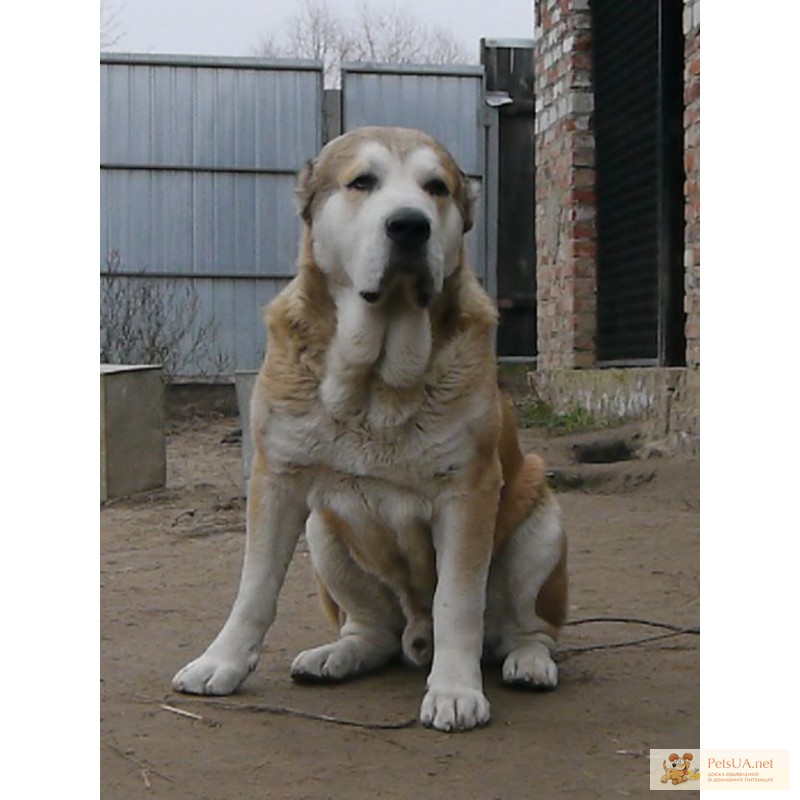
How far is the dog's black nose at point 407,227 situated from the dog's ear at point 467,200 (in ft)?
0.96

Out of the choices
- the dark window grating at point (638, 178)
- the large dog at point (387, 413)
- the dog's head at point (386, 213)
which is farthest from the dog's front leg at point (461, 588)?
the dark window grating at point (638, 178)

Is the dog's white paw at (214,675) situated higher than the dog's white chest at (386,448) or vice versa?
the dog's white chest at (386,448)

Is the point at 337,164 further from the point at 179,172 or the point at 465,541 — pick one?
the point at 179,172

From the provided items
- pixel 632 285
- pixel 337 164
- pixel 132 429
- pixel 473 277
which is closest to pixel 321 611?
pixel 473 277

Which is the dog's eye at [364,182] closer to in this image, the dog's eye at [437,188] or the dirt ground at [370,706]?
the dog's eye at [437,188]

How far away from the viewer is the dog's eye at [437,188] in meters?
2.44

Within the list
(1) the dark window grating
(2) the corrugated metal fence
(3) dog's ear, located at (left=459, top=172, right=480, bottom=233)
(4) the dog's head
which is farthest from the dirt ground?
(2) the corrugated metal fence

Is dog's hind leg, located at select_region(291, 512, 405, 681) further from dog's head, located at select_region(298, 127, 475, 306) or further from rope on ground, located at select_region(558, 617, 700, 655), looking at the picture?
dog's head, located at select_region(298, 127, 475, 306)

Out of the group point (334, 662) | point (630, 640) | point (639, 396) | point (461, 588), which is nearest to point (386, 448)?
point (461, 588)

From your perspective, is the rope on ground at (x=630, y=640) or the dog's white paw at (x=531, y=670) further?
the rope on ground at (x=630, y=640)

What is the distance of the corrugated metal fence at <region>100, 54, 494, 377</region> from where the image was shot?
6.29m

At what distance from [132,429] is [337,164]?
3.40 m

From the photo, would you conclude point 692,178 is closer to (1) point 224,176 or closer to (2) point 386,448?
(1) point 224,176

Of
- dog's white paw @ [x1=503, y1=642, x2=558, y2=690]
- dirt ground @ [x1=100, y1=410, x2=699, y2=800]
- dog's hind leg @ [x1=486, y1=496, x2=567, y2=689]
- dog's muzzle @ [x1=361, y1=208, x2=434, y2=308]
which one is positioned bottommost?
dirt ground @ [x1=100, y1=410, x2=699, y2=800]
